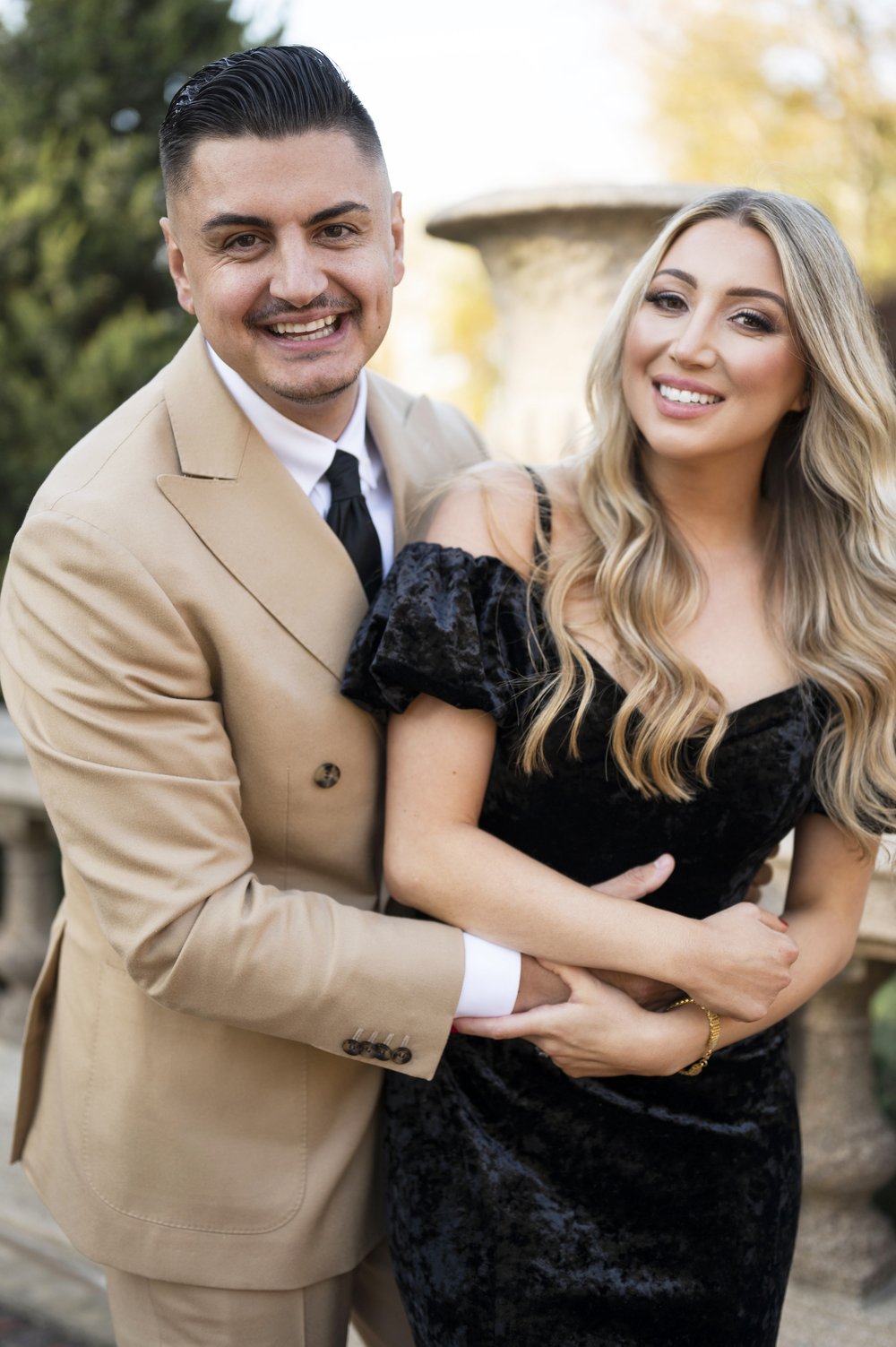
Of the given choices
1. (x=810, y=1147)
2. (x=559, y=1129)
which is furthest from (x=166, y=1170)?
(x=810, y=1147)

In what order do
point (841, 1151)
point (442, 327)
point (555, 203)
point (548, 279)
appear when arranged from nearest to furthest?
point (841, 1151) < point (555, 203) < point (548, 279) < point (442, 327)

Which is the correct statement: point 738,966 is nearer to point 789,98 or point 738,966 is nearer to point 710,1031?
point 710,1031

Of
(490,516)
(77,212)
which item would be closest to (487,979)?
(490,516)

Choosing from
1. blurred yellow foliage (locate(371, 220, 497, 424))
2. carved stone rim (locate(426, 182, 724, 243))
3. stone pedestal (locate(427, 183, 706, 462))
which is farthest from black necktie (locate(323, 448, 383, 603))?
blurred yellow foliage (locate(371, 220, 497, 424))

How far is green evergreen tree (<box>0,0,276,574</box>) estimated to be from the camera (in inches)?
227

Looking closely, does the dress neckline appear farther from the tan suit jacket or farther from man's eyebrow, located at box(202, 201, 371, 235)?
man's eyebrow, located at box(202, 201, 371, 235)

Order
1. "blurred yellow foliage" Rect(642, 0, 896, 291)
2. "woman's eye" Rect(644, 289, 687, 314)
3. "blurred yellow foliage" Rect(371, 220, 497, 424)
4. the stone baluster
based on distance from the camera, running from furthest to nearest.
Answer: "blurred yellow foliage" Rect(371, 220, 497, 424) → "blurred yellow foliage" Rect(642, 0, 896, 291) → the stone baluster → "woman's eye" Rect(644, 289, 687, 314)

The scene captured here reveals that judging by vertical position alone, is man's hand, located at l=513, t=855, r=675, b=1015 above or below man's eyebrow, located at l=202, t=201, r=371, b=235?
below

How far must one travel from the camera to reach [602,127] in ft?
56.8

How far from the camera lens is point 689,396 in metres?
2.00

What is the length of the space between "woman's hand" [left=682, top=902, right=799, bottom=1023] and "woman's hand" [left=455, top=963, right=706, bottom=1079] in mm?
63

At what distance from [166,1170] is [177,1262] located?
133mm

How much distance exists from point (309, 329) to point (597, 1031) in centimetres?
108

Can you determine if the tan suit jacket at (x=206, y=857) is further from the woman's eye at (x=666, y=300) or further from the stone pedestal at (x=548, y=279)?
the stone pedestal at (x=548, y=279)
